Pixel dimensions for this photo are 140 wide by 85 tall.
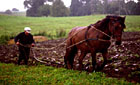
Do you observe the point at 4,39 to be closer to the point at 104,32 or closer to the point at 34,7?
the point at 104,32

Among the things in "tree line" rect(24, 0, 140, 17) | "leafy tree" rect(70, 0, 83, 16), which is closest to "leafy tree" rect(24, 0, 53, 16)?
"tree line" rect(24, 0, 140, 17)

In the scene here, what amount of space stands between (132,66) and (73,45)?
3.11 metres

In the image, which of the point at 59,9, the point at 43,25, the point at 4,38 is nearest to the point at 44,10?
the point at 59,9

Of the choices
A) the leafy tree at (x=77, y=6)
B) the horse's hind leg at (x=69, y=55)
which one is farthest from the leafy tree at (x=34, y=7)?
the horse's hind leg at (x=69, y=55)

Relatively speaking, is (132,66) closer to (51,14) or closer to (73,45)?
(73,45)

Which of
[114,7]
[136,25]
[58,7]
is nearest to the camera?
[136,25]

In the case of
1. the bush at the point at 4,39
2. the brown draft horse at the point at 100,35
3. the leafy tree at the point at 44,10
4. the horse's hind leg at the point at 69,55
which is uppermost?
the leafy tree at the point at 44,10

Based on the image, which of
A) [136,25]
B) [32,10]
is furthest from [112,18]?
[32,10]

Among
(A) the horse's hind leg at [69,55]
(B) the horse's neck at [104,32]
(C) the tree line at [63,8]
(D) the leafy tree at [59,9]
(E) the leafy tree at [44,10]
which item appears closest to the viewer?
(B) the horse's neck at [104,32]

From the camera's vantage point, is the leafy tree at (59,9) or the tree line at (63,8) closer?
the tree line at (63,8)

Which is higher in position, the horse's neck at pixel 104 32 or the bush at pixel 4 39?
the horse's neck at pixel 104 32

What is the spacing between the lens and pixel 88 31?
22.2 feet

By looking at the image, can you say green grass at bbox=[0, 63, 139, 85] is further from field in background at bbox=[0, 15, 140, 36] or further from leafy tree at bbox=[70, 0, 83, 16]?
leafy tree at bbox=[70, 0, 83, 16]

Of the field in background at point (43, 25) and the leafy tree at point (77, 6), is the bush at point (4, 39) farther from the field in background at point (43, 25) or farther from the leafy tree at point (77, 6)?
the leafy tree at point (77, 6)
